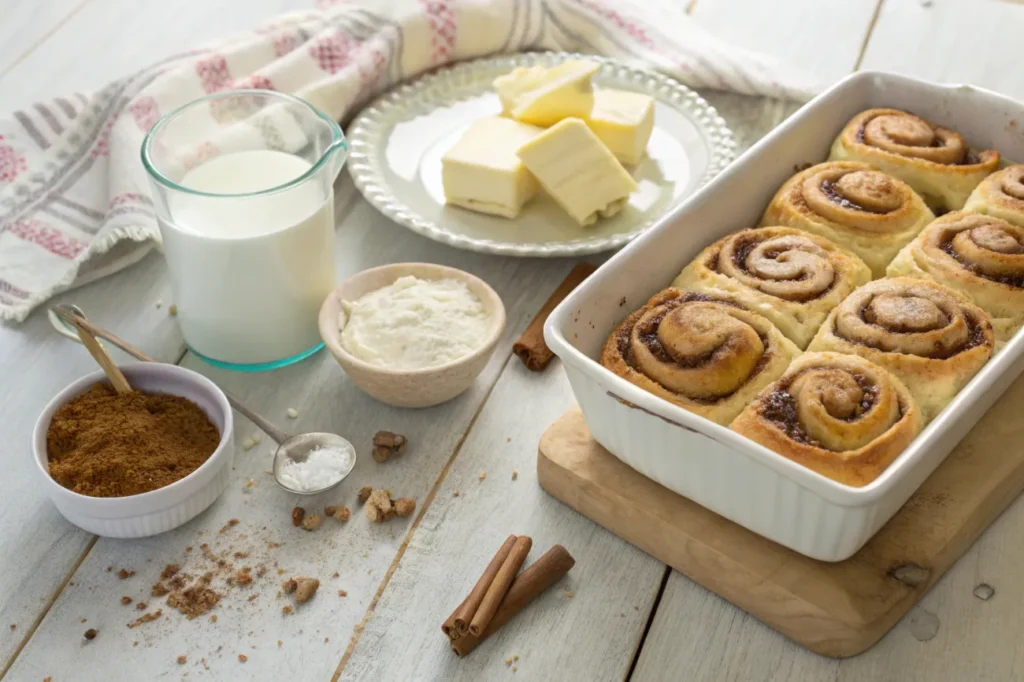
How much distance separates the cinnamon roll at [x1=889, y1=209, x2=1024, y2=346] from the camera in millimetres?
1551

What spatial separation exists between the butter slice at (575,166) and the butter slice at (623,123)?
0.16 meters

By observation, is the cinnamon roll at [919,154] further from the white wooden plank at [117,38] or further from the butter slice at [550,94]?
the white wooden plank at [117,38]

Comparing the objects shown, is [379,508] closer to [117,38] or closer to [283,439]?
[283,439]

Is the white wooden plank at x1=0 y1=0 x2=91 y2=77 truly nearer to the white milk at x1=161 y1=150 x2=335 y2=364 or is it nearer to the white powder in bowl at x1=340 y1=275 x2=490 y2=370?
the white milk at x1=161 y1=150 x2=335 y2=364

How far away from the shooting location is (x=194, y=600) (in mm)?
1416

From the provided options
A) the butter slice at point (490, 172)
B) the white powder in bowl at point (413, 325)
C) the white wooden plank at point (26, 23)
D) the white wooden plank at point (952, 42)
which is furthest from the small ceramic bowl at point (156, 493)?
the white wooden plank at point (952, 42)

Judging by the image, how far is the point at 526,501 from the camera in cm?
157

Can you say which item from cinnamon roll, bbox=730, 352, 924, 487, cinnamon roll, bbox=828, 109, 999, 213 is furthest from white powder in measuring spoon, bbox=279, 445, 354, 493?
cinnamon roll, bbox=828, 109, 999, 213

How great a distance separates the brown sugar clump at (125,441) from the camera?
1.45m

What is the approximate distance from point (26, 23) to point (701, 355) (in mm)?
2067

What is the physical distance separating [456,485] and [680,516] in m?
0.35

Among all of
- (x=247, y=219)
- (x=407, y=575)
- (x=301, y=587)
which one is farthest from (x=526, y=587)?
(x=247, y=219)

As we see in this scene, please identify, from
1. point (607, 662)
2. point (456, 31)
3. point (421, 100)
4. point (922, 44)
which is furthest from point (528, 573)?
point (922, 44)

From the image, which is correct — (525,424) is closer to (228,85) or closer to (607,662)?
A: (607,662)
